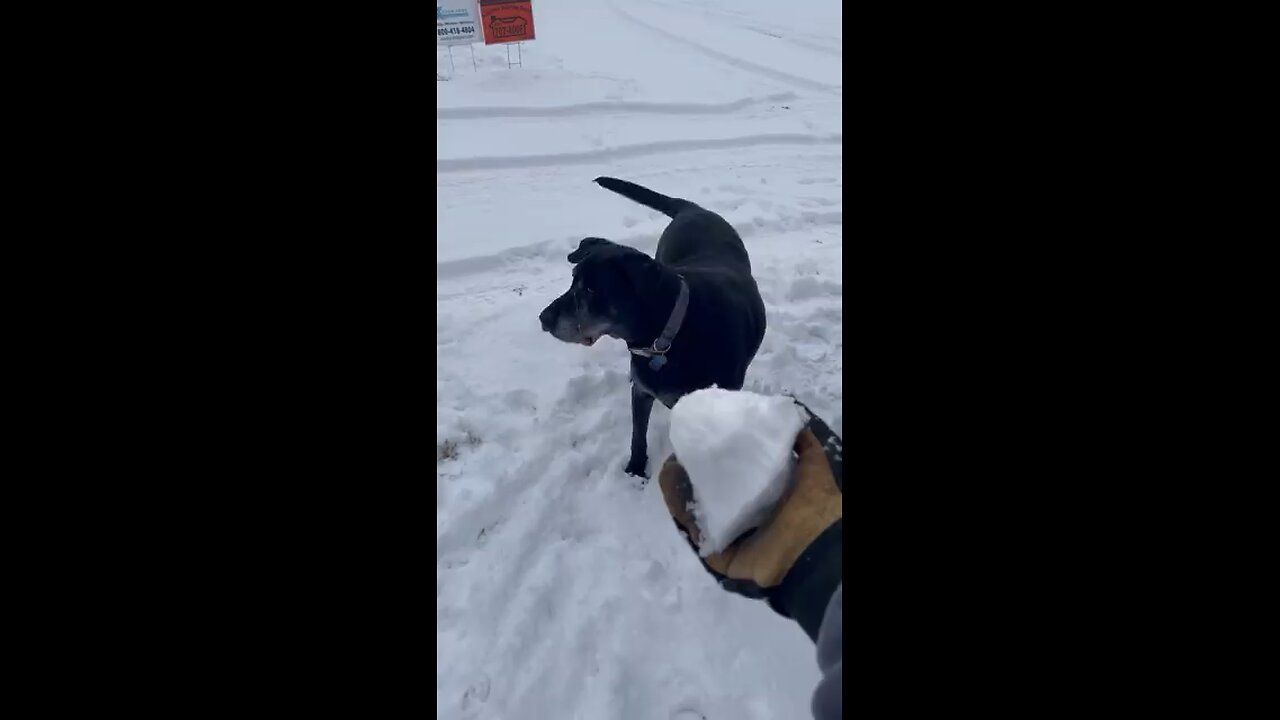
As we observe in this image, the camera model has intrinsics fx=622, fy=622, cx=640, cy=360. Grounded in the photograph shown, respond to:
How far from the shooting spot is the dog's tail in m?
3.45

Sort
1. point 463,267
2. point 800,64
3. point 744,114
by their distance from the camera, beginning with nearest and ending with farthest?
point 463,267 < point 744,114 < point 800,64

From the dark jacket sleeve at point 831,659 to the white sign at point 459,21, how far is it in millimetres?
10571

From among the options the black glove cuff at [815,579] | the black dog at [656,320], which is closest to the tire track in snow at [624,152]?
the black dog at [656,320]

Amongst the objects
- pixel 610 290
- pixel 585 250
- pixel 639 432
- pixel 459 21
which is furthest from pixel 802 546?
pixel 459 21

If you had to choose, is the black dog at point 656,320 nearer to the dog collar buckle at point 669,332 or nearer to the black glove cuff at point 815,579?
the dog collar buckle at point 669,332

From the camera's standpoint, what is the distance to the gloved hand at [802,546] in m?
1.16

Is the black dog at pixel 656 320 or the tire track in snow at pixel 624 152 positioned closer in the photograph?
the black dog at pixel 656 320

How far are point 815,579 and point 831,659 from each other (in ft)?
0.48

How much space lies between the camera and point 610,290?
7.79 ft

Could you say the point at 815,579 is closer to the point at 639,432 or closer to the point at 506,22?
the point at 639,432
